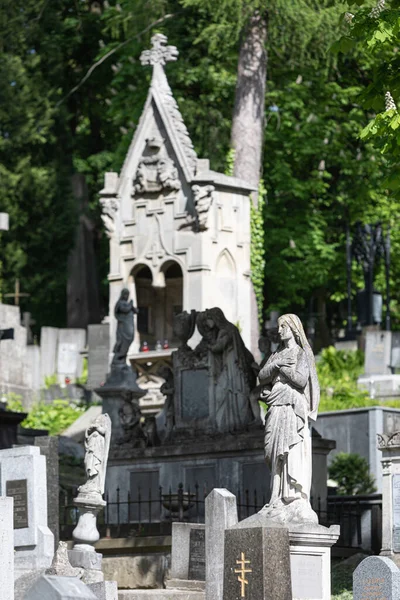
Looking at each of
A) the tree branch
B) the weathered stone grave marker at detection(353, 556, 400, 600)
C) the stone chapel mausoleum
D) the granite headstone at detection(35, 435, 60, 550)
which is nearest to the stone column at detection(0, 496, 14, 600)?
the weathered stone grave marker at detection(353, 556, 400, 600)

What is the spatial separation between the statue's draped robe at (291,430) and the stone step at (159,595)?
5.43 ft

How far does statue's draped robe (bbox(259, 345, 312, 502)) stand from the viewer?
1648cm

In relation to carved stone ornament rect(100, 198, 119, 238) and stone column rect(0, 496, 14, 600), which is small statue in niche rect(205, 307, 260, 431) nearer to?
stone column rect(0, 496, 14, 600)

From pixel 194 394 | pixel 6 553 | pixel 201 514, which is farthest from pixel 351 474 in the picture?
pixel 6 553

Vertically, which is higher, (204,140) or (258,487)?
(204,140)

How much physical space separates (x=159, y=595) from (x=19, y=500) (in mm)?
2251

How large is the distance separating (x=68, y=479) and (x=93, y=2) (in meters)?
19.9

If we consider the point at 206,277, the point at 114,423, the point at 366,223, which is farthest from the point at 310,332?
the point at 114,423

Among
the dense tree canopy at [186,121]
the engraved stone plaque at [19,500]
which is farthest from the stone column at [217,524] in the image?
the dense tree canopy at [186,121]

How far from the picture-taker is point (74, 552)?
1864cm

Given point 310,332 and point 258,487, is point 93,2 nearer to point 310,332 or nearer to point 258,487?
point 310,332

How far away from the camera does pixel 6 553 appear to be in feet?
48.3

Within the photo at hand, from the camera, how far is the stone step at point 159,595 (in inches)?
683

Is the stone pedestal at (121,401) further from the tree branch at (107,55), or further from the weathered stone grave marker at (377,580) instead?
the tree branch at (107,55)
